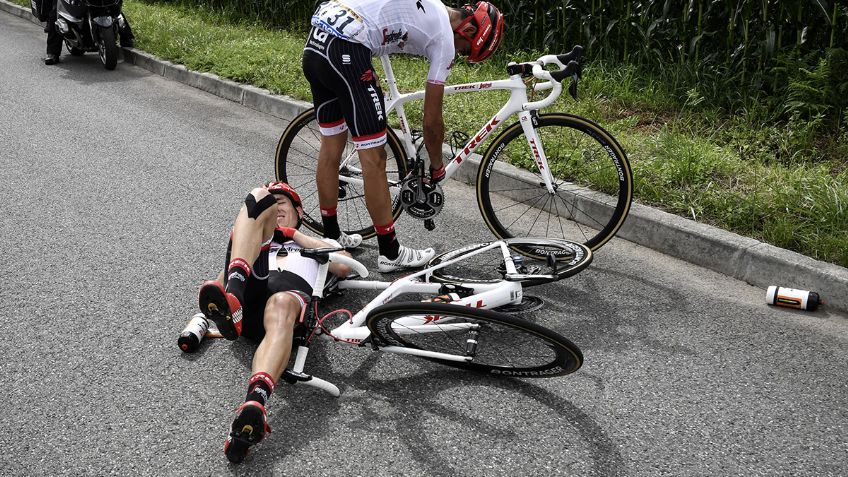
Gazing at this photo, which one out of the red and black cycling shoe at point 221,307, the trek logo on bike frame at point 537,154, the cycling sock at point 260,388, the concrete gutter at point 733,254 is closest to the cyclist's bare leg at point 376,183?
the trek logo on bike frame at point 537,154

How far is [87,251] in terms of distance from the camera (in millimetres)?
5641

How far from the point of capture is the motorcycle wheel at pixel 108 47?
11.2 metres

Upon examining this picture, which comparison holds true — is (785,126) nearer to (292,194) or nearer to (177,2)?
(292,194)

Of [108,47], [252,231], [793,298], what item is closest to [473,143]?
[252,231]

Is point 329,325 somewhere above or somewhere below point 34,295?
above

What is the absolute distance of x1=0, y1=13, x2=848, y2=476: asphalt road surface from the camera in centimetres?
353

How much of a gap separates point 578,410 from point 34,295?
3.23m

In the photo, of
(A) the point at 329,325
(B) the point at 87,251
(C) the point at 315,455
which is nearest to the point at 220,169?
(B) the point at 87,251

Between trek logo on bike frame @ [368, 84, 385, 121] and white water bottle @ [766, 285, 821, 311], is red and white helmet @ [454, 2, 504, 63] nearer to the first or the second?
trek logo on bike frame @ [368, 84, 385, 121]

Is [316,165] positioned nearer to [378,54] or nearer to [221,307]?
[378,54]

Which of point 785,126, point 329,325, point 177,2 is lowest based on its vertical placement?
point 177,2

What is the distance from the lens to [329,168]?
5.40m

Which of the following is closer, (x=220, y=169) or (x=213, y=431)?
(x=213, y=431)

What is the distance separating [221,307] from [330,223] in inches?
78.6
